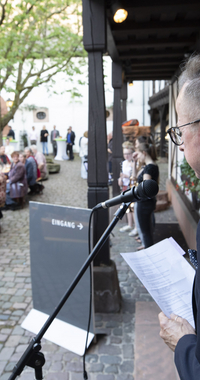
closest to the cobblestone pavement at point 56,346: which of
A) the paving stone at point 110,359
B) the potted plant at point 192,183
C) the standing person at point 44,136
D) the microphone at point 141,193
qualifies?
the paving stone at point 110,359

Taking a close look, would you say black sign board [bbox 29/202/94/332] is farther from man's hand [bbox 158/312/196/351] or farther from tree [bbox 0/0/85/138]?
tree [bbox 0/0/85/138]

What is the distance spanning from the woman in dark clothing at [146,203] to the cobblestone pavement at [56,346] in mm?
669

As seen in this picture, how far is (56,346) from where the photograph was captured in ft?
9.82

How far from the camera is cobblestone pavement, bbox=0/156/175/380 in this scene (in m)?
2.66

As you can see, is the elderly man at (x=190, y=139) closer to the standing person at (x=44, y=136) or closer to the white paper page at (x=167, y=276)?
the white paper page at (x=167, y=276)

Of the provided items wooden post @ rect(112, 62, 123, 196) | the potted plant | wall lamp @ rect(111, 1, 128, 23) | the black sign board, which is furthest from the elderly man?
wooden post @ rect(112, 62, 123, 196)

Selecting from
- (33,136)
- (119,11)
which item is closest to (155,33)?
(119,11)

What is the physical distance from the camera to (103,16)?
3221 mm

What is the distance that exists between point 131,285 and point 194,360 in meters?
3.11

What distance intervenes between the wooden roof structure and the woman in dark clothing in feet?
5.81

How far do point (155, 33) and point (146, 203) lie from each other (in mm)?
3329

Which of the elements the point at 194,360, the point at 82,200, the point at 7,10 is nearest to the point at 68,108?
the point at 7,10

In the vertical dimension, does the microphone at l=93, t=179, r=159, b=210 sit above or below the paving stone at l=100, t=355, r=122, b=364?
above

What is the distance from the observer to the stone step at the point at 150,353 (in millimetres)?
2389
